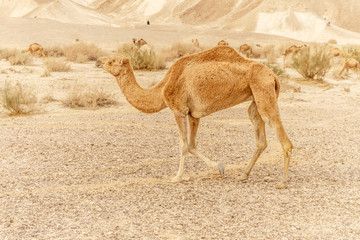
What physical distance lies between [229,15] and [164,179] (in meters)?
93.8

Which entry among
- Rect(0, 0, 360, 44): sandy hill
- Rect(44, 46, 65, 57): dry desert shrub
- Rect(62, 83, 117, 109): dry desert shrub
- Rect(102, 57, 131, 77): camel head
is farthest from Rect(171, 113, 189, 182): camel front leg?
Rect(0, 0, 360, 44): sandy hill

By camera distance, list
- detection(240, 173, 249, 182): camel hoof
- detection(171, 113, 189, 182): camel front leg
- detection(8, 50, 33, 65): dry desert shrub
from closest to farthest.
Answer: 1. detection(171, 113, 189, 182): camel front leg
2. detection(240, 173, 249, 182): camel hoof
3. detection(8, 50, 33, 65): dry desert shrub

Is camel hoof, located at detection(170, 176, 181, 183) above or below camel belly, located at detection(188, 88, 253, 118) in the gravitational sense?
below

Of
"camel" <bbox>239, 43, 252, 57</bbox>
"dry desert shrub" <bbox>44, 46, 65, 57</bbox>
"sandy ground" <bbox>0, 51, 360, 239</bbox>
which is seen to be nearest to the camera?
"sandy ground" <bbox>0, 51, 360, 239</bbox>

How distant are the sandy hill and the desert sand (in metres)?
61.5

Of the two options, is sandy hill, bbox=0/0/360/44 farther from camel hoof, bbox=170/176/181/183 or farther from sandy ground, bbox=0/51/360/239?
camel hoof, bbox=170/176/181/183

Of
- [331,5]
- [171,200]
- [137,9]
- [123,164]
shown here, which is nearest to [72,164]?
[123,164]

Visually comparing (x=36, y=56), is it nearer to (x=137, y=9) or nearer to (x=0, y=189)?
(x=0, y=189)

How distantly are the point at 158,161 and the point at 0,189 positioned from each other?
2.60m

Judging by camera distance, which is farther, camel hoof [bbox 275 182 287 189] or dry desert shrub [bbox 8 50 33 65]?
dry desert shrub [bbox 8 50 33 65]

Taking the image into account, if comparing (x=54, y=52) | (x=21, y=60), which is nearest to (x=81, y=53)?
(x=54, y=52)

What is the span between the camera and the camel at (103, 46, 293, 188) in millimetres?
6590

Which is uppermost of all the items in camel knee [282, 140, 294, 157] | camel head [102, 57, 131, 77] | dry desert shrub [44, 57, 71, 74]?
camel head [102, 57, 131, 77]

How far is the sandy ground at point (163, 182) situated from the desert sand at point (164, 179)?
0.05ft
